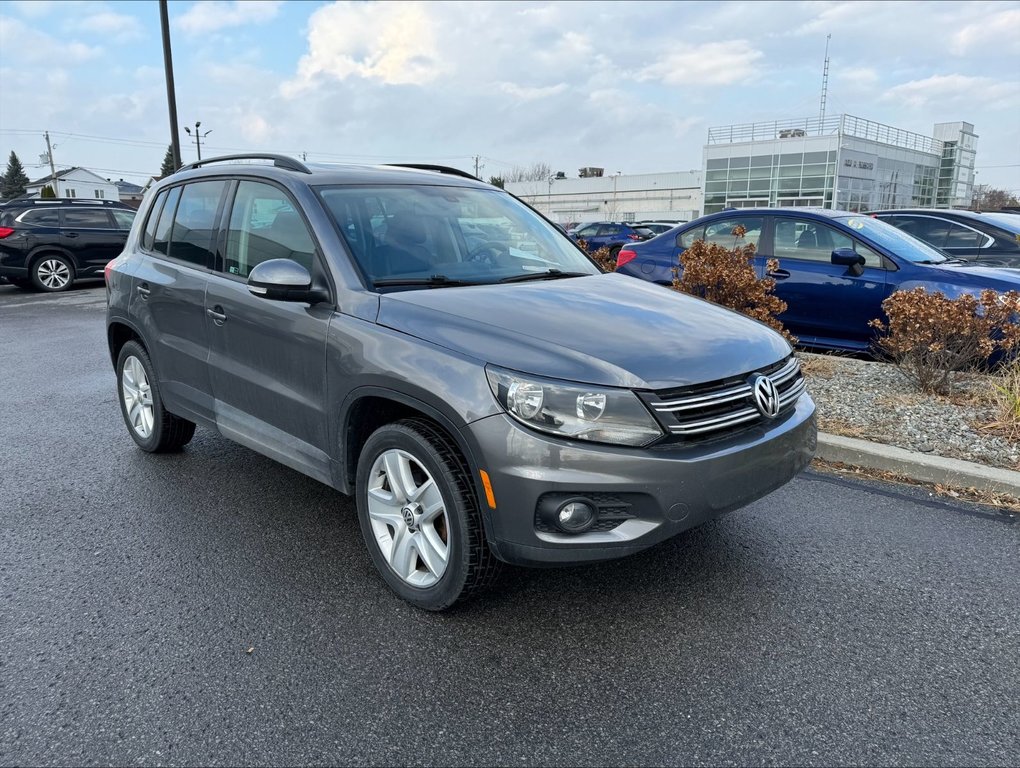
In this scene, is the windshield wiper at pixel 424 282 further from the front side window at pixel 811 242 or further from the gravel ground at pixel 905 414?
the front side window at pixel 811 242

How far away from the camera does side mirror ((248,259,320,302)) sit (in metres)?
3.19

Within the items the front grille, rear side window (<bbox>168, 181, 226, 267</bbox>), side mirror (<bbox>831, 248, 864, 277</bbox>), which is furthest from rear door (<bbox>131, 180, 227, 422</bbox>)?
side mirror (<bbox>831, 248, 864, 277</bbox>)

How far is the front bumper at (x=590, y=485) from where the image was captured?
259cm

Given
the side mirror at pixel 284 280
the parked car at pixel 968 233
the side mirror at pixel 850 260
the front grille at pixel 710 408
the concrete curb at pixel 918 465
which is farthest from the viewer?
the parked car at pixel 968 233

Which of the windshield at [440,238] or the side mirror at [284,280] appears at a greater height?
the windshield at [440,238]

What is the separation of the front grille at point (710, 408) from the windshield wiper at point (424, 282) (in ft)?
3.94

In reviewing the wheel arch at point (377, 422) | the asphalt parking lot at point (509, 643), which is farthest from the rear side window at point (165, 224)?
the wheel arch at point (377, 422)

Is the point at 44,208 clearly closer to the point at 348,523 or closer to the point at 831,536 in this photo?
the point at 348,523

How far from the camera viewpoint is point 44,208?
1471 centimetres

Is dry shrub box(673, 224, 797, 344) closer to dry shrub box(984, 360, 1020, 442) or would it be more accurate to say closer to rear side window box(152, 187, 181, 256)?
dry shrub box(984, 360, 1020, 442)

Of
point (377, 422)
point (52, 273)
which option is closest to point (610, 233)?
point (52, 273)

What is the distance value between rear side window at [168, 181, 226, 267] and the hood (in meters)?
1.61

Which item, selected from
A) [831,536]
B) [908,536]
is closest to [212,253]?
[831,536]

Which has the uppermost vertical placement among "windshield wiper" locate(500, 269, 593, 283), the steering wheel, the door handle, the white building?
the white building
